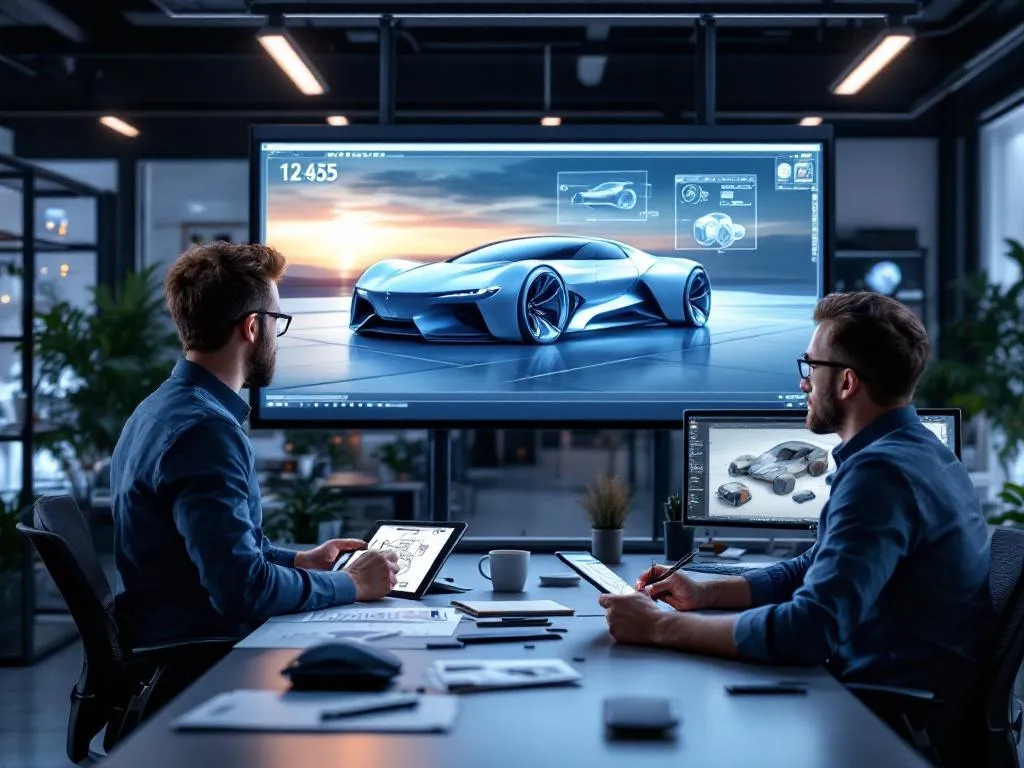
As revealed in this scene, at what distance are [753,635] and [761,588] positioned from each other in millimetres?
512

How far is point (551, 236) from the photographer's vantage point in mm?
3510

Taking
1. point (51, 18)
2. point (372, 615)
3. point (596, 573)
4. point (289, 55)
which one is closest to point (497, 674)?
point (372, 615)

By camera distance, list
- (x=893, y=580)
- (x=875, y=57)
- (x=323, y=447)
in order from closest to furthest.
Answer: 1. (x=893, y=580)
2. (x=875, y=57)
3. (x=323, y=447)

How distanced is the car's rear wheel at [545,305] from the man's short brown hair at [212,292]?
1163 millimetres

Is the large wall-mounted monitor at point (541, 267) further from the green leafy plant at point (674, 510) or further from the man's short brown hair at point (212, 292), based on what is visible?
the man's short brown hair at point (212, 292)

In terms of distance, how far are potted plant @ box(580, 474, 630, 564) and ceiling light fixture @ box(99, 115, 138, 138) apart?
653 centimetres

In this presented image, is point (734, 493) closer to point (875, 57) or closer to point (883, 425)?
point (883, 425)

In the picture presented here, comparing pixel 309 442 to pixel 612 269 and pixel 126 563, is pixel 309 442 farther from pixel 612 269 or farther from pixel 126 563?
pixel 126 563

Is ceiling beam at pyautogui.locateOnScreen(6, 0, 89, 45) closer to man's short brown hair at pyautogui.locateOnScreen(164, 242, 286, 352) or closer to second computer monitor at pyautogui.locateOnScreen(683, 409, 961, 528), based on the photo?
man's short brown hair at pyautogui.locateOnScreen(164, 242, 286, 352)

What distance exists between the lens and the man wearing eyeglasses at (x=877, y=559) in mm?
1883

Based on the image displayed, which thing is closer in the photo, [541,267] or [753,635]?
[753,635]

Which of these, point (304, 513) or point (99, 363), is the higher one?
point (99, 363)

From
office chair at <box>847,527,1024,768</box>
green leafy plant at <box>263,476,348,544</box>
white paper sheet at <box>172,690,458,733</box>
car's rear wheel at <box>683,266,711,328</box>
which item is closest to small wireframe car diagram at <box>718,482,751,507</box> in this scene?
car's rear wheel at <box>683,266,711,328</box>

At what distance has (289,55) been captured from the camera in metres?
5.02
